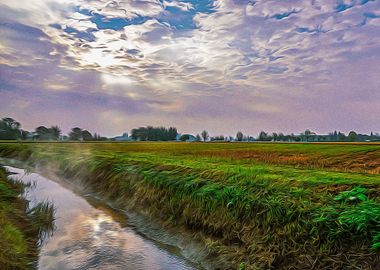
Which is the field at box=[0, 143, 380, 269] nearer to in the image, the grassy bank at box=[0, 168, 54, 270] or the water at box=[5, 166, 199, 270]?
the water at box=[5, 166, 199, 270]

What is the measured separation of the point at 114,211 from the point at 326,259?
1104 centimetres

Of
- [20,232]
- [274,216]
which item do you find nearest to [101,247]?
[20,232]

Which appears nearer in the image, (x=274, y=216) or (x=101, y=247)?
(x=274, y=216)

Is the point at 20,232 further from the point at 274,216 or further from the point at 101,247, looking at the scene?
the point at 274,216

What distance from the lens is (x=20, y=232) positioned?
973 cm

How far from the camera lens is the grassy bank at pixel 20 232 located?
7379 mm

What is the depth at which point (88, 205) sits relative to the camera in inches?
645

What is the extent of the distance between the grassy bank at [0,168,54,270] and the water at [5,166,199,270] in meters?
0.39

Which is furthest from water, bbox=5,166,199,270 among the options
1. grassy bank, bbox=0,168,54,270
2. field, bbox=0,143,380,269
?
field, bbox=0,143,380,269

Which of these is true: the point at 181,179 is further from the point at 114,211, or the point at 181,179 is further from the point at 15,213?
the point at 15,213

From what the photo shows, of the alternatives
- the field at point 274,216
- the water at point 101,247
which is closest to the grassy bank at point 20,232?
the water at point 101,247

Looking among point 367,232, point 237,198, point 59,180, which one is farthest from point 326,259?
→ point 59,180

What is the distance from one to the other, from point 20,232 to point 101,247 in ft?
8.80

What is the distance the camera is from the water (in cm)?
869
